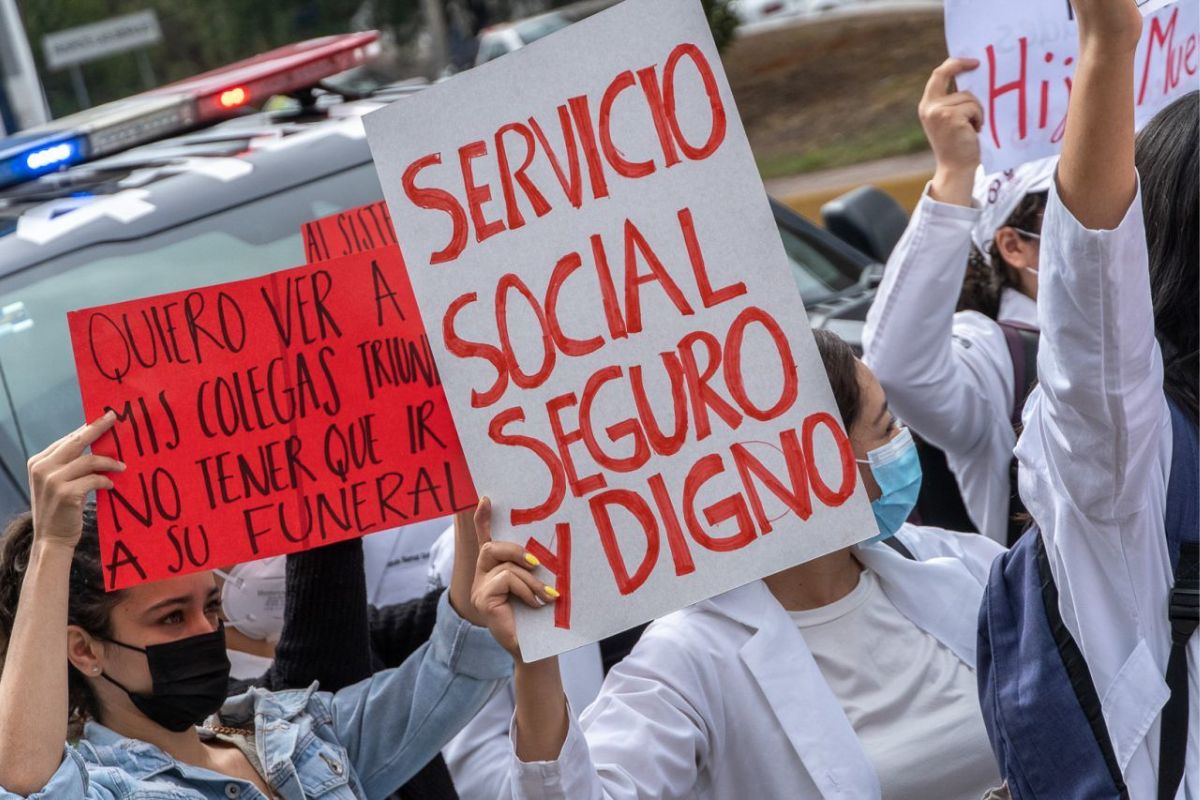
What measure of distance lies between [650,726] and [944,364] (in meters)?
1.33

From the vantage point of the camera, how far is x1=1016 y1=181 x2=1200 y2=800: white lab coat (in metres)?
1.89

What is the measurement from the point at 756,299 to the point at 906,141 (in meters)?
14.4

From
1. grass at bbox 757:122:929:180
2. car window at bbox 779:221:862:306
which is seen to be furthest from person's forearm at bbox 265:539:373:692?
grass at bbox 757:122:929:180

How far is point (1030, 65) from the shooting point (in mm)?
3572

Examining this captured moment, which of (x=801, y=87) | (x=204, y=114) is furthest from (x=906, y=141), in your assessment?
(x=204, y=114)

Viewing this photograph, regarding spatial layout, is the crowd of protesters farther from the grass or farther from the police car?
the grass

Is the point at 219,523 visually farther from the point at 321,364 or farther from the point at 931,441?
the point at 931,441

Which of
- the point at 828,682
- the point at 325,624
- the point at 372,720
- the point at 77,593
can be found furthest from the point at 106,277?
the point at 828,682

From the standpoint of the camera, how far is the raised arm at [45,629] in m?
2.14

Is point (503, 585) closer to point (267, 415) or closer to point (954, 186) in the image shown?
point (267, 415)

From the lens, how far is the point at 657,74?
2301 mm

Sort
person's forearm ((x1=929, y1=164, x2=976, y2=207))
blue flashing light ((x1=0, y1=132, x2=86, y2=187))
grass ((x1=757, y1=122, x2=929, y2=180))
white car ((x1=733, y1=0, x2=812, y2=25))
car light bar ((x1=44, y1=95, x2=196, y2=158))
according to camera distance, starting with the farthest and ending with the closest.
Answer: white car ((x1=733, y1=0, x2=812, y2=25)) → grass ((x1=757, y1=122, x2=929, y2=180)) → car light bar ((x1=44, y1=95, x2=196, y2=158)) → blue flashing light ((x1=0, y1=132, x2=86, y2=187)) → person's forearm ((x1=929, y1=164, x2=976, y2=207))

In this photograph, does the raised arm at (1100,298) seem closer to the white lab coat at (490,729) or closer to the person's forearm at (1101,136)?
the person's forearm at (1101,136)

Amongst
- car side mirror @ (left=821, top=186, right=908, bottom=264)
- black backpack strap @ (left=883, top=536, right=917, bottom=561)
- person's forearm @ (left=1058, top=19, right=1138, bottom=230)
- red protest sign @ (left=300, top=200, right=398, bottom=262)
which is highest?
person's forearm @ (left=1058, top=19, right=1138, bottom=230)
